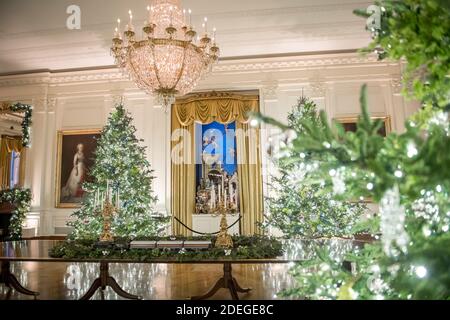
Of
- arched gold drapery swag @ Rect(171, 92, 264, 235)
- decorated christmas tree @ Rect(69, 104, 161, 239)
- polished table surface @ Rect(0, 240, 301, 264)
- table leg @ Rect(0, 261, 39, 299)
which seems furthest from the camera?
arched gold drapery swag @ Rect(171, 92, 264, 235)

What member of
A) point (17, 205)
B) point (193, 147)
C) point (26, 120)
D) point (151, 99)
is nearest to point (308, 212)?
point (193, 147)

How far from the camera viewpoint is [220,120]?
8250 mm

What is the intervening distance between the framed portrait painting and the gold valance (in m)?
2.57

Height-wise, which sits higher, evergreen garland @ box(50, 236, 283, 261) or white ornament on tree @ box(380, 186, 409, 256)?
white ornament on tree @ box(380, 186, 409, 256)

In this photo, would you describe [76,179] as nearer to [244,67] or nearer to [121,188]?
[121,188]

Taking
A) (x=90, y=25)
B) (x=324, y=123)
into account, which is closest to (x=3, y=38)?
(x=90, y=25)

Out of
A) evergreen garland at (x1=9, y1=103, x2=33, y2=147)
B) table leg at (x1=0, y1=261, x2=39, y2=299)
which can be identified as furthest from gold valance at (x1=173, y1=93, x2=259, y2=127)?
table leg at (x1=0, y1=261, x2=39, y2=299)

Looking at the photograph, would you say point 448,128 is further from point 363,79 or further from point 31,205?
point 31,205

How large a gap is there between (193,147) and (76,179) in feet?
10.4

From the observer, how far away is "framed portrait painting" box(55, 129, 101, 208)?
27.9 feet

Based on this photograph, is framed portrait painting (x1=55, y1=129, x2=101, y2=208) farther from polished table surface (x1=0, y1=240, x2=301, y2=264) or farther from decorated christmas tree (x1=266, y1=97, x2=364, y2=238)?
polished table surface (x1=0, y1=240, x2=301, y2=264)

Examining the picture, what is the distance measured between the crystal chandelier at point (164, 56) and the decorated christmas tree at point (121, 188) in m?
3.01

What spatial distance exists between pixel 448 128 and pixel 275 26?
6055 mm

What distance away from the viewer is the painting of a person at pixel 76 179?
8500mm
